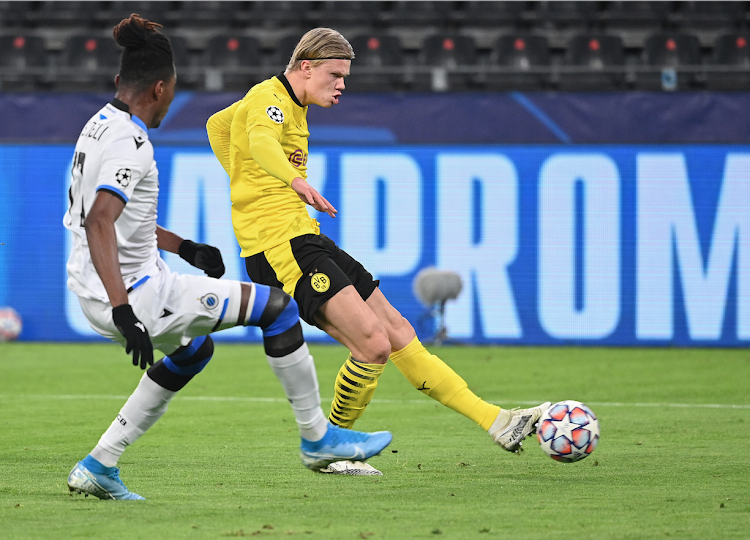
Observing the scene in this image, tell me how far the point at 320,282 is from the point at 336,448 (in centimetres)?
92

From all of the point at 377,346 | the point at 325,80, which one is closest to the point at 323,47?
the point at 325,80

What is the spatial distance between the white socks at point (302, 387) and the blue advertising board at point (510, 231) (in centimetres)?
914

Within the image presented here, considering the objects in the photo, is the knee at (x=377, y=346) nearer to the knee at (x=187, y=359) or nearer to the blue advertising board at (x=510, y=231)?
the knee at (x=187, y=359)

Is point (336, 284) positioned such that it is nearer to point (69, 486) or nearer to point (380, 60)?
point (69, 486)

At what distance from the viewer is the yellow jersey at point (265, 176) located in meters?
4.96

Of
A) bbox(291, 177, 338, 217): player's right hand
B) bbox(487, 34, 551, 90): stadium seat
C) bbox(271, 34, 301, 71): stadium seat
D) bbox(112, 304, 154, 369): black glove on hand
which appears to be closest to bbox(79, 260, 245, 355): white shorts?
bbox(112, 304, 154, 369): black glove on hand

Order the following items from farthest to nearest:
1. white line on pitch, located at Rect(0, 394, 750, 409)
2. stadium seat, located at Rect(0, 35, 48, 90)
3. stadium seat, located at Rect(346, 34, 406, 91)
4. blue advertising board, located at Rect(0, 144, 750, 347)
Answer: stadium seat, located at Rect(0, 35, 48, 90) → stadium seat, located at Rect(346, 34, 406, 91) → blue advertising board, located at Rect(0, 144, 750, 347) → white line on pitch, located at Rect(0, 394, 750, 409)

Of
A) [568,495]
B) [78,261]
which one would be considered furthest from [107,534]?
[568,495]

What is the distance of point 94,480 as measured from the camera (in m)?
4.13

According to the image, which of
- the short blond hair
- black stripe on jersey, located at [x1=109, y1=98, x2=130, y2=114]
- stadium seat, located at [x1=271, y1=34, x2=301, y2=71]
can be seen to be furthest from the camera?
stadium seat, located at [x1=271, y1=34, x2=301, y2=71]

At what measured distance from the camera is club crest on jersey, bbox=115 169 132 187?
379cm

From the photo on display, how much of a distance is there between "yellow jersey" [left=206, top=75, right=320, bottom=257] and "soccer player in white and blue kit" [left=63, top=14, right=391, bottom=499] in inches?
34.1

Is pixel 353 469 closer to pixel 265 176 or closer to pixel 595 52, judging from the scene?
pixel 265 176

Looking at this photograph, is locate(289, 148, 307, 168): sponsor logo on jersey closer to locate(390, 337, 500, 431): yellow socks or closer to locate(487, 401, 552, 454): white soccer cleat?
locate(390, 337, 500, 431): yellow socks
